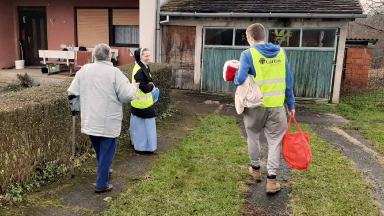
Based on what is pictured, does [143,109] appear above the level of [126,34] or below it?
below

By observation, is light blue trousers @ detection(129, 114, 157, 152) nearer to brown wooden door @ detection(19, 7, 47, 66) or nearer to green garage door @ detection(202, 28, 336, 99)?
green garage door @ detection(202, 28, 336, 99)

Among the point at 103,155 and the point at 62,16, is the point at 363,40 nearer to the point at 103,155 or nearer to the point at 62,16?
the point at 103,155

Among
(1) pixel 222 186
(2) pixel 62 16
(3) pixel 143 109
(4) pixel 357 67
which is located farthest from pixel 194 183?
(2) pixel 62 16

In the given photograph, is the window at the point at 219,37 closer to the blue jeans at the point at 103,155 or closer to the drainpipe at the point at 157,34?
the drainpipe at the point at 157,34

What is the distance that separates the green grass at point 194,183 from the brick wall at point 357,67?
24.2 feet

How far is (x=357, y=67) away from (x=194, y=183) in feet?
31.9

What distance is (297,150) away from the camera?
3.98 m

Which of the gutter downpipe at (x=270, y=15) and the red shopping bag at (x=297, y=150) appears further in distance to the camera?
the gutter downpipe at (x=270, y=15)

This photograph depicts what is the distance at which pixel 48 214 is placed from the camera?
3.47 metres

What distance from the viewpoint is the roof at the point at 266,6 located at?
10.2m

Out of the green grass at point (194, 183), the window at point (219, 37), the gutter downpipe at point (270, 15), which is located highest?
the gutter downpipe at point (270, 15)

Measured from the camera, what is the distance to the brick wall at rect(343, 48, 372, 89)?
11641 millimetres

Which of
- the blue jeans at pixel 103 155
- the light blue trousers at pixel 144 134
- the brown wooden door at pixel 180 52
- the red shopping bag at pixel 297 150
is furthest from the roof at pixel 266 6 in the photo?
the blue jeans at pixel 103 155

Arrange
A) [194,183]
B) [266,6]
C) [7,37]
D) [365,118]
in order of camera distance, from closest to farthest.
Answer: [194,183]
[365,118]
[266,6]
[7,37]
